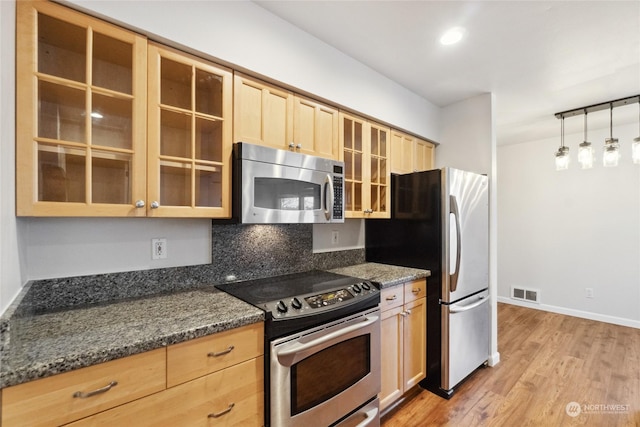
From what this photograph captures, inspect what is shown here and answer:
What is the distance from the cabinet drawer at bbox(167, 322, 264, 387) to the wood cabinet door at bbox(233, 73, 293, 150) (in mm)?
1027

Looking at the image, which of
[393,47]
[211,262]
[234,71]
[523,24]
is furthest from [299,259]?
[523,24]

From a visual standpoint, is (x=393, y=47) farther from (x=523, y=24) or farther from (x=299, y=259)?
(x=299, y=259)

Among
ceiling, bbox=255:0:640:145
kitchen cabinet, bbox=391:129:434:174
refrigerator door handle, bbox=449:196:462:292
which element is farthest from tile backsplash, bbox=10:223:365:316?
ceiling, bbox=255:0:640:145

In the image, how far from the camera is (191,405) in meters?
1.10

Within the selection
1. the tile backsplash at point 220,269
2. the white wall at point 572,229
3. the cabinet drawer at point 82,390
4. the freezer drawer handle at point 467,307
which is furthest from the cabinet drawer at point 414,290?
the white wall at point 572,229

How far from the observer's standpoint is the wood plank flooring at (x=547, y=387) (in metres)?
1.98

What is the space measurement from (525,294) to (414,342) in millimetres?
3322

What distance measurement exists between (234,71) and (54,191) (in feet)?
3.46

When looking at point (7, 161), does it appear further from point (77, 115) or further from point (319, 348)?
point (319, 348)

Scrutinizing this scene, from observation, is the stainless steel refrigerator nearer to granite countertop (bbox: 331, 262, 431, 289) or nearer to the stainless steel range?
granite countertop (bbox: 331, 262, 431, 289)

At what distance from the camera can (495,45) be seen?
2016 millimetres

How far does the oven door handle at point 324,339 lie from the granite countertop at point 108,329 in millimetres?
202

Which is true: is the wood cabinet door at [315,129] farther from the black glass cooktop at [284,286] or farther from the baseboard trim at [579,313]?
the baseboard trim at [579,313]

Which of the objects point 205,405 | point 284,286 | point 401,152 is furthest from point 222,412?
point 401,152
